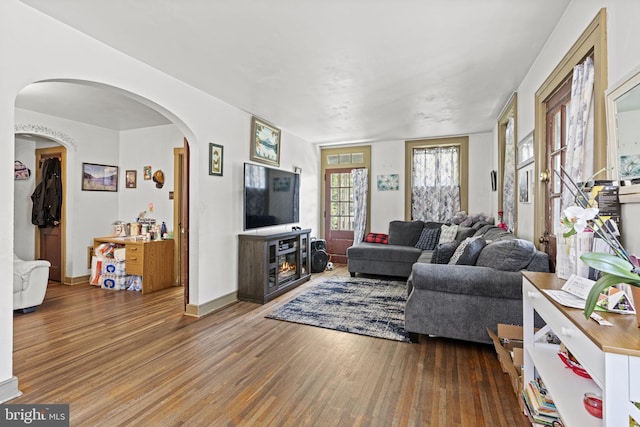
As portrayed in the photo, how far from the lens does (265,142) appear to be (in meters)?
4.63

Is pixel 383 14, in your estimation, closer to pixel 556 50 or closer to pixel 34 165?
pixel 556 50

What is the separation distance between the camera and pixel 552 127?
2.49m

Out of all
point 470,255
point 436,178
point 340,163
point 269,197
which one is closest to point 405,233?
point 436,178

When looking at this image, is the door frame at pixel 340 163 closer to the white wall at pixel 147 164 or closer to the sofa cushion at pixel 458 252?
the white wall at pixel 147 164

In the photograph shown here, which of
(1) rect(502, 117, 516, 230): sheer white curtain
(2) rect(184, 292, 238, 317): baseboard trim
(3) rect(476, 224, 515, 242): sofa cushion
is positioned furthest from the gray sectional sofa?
(2) rect(184, 292, 238, 317): baseboard trim

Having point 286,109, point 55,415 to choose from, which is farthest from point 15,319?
point 286,109

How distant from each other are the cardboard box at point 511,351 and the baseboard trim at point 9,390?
3126 millimetres

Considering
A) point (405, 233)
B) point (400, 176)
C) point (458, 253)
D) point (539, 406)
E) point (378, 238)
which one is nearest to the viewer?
point (539, 406)

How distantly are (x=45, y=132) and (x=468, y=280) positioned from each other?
5687 mm

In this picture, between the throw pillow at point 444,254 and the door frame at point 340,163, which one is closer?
the throw pillow at point 444,254

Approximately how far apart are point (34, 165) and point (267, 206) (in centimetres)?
417

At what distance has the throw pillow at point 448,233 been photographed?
15.8ft

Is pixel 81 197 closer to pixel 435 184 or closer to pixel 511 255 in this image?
pixel 511 255

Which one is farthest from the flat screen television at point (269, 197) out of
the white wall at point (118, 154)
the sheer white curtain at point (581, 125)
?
the sheer white curtain at point (581, 125)
